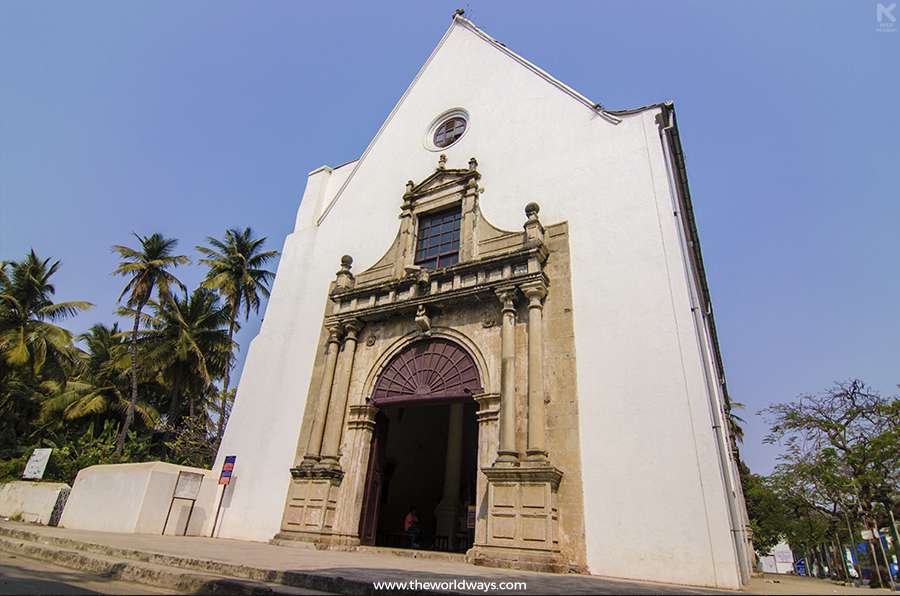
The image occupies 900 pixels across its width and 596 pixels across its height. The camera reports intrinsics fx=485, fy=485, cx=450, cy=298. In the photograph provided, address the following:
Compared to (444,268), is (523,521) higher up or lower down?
lower down

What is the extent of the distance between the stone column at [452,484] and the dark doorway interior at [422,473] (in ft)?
0.43

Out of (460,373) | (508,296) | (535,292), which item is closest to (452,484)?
(460,373)

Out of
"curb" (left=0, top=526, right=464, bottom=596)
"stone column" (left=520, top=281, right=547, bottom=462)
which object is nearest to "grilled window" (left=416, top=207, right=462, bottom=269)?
"stone column" (left=520, top=281, right=547, bottom=462)

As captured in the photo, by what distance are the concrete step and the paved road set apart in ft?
0.31

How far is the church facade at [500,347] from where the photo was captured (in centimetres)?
739

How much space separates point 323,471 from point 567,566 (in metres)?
5.08

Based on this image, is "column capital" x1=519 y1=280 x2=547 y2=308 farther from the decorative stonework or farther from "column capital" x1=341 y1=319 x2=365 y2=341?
"column capital" x1=341 y1=319 x2=365 y2=341

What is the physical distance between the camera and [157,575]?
14.6ft

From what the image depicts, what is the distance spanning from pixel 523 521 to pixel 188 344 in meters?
19.8

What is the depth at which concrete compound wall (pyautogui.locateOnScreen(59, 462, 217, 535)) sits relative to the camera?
34.3 ft

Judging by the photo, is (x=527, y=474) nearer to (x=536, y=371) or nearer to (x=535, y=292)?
(x=536, y=371)

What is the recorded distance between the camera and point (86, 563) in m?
5.25

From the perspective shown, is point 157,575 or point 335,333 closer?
point 157,575

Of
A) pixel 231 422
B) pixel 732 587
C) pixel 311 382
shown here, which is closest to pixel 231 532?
pixel 231 422
